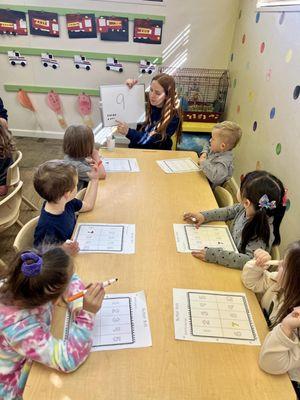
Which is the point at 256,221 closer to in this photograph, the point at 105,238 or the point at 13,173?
the point at 105,238

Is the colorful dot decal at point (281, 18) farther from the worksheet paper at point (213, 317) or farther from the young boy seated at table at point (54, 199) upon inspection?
the worksheet paper at point (213, 317)

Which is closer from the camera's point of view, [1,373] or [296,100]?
[1,373]

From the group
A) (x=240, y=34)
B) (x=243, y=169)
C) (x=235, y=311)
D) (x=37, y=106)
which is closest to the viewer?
(x=235, y=311)

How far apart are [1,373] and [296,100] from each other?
6.23 ft

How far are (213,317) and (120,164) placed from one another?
117 centimetres

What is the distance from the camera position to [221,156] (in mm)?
1851

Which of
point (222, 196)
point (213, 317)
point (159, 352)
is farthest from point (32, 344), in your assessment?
point (222, 196)

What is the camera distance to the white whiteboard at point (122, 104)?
2.55 m

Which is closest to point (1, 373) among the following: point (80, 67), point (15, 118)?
point (80, 67)

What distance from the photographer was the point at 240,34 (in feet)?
9.95

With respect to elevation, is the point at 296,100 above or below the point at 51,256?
above

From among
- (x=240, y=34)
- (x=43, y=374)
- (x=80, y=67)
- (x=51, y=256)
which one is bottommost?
(x=43, y=374)

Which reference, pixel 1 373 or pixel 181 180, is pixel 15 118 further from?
pixel 1 373

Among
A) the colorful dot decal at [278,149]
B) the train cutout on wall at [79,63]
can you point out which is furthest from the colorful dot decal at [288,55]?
the train cutout on wall at [79,63]
